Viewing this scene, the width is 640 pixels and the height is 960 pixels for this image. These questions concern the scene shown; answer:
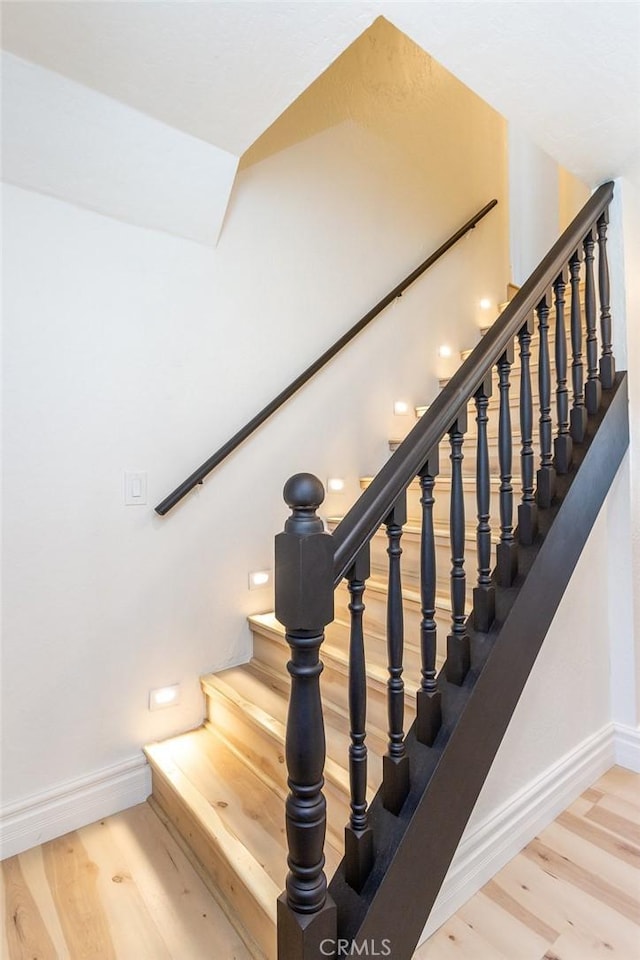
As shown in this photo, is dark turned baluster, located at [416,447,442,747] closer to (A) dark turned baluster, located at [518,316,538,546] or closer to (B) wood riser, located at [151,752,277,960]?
(A) dark turned baluster, located at [518,316,538,546]

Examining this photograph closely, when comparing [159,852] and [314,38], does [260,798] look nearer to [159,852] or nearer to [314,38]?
[159,852]

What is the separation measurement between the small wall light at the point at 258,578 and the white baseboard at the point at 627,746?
1470 millimetres

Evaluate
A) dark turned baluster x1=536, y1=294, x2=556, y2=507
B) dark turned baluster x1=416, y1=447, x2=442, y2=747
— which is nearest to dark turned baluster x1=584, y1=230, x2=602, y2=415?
dark turned baluster x1=536, y1=294, x2=556, y2=507

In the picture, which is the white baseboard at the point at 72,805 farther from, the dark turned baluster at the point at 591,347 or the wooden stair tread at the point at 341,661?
the dark turned baluster at the point at 591,347

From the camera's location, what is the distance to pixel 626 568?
1.91 metres

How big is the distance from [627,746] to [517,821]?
0.72m

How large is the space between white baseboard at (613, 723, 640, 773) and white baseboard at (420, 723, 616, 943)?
0.01m

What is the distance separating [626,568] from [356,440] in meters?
1.27

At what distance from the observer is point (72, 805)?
1.67 meters

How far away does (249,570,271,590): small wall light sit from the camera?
214 cm

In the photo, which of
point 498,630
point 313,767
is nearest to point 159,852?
point 313,767

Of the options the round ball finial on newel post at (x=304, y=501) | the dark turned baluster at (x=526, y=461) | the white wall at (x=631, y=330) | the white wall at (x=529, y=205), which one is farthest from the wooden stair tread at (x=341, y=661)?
the white wall at (x=529, y=205)

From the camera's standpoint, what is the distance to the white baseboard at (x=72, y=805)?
5.15ft

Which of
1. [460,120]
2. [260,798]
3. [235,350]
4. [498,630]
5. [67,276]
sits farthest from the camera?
[460,120]
